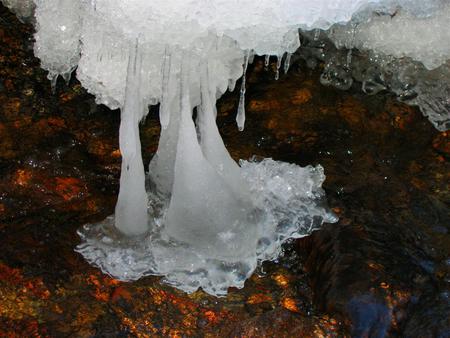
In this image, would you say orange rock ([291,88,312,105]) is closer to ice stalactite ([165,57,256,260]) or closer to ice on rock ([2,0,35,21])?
ice stalactite ([165,57,256,260])

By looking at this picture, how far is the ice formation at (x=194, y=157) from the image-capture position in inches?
121

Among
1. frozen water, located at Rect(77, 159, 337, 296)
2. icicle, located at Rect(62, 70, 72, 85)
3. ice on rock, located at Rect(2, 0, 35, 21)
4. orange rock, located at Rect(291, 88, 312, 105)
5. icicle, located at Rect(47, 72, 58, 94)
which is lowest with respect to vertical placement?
frozen water, located at Rect(77, 159, 337, 296)

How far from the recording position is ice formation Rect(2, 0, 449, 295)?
3084mm

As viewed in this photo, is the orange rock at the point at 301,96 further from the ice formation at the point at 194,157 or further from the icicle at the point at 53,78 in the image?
the icicle at the point at 53,78

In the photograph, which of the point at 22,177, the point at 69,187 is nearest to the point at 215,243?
the point at 69,187

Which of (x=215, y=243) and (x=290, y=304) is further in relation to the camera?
(x=215, y=243)

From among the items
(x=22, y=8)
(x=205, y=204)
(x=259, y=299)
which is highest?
(x=22, y=8)

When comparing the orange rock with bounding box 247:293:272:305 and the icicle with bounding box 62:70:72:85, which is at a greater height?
the icicle with bounding box 62:70:72:85

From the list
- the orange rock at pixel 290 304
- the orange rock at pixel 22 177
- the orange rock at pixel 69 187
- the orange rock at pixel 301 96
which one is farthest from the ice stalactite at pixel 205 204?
the orange rock at pixel 301 96

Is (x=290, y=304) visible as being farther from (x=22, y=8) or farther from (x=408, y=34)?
(x=22, y=8)

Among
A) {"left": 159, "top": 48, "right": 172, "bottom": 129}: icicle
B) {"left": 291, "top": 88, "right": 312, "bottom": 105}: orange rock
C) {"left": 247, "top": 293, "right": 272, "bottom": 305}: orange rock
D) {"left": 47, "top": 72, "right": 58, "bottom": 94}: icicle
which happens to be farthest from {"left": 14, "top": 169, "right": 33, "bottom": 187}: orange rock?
{"left": 291, "top": 88, "right": 312, "bottom": 105}: orange rock

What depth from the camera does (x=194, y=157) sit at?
3.25m

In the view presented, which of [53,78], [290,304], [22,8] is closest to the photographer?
[290,304]

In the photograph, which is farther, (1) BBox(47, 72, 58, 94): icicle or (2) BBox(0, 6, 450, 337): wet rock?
(1) BBox(47, 72, 58, 94): icicle
